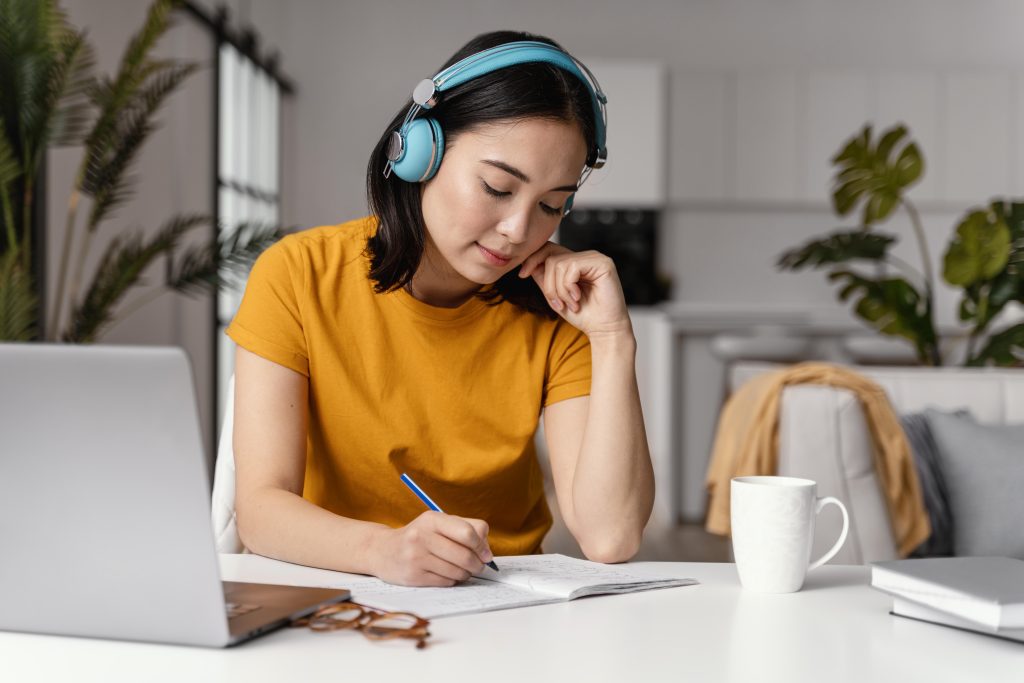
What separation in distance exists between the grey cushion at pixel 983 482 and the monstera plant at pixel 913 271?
893mm

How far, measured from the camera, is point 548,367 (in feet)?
4.66

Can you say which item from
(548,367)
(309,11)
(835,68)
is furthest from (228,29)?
(548,367)

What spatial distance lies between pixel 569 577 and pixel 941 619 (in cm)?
33

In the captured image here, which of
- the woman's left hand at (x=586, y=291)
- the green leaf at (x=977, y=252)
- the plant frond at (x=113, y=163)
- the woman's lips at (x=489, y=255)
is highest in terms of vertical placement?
the plant frond at (x=113, y=163)

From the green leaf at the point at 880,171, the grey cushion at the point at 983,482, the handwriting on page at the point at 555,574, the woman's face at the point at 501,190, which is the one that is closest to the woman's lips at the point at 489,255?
the woman's face at the point at 501,190

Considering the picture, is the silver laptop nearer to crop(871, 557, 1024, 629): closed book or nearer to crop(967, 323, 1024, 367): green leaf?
crop(871, 557, 1024, 629): closed book

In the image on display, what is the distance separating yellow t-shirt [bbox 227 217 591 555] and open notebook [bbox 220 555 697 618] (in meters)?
0.24

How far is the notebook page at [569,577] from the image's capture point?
37.5 inches

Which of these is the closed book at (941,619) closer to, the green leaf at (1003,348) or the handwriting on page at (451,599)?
the handwriting on page at (451,599)

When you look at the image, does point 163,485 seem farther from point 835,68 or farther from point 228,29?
point 835,68

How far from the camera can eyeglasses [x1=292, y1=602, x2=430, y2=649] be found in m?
0.78

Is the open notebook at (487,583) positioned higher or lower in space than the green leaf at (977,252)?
lower

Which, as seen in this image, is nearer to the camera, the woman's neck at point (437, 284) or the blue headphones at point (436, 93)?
the blue headphones at point (436, 93)

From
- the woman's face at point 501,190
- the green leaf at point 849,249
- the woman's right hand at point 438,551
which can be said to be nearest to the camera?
the woman's right hand at point 438,551
